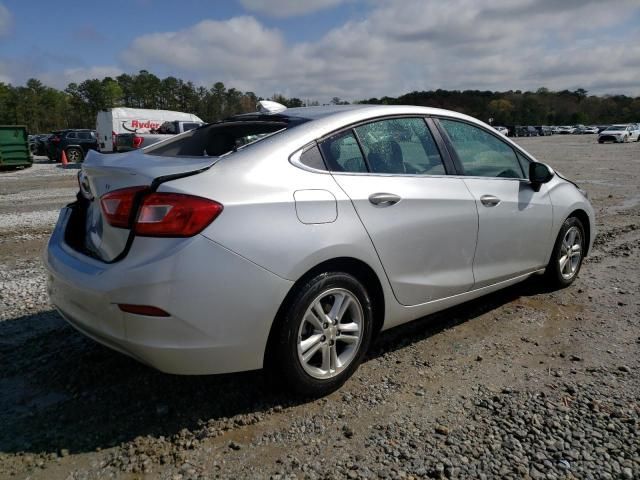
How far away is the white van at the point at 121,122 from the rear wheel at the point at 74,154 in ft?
3.29

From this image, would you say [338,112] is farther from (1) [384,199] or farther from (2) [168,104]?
(2) [168,104]

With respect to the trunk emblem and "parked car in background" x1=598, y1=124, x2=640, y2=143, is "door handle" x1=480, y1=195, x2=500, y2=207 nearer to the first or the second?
the trunk emblem

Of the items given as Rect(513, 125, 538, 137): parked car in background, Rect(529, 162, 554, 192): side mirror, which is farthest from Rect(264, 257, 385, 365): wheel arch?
Rect(513, 125, 538, 137): parked car in background

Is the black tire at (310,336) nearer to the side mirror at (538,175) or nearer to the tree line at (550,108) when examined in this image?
the side mirror at (538,175)

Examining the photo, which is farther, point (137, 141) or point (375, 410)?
point (137, 141)

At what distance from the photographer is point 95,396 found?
9.00 feet

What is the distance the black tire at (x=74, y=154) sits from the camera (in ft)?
80.2

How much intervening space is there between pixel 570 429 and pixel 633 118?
146 metres

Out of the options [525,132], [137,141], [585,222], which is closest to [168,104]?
[525,132]

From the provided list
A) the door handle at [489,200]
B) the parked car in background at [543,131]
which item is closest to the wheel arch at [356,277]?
the door handle at [489,200]

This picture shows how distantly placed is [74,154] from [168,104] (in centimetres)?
7197

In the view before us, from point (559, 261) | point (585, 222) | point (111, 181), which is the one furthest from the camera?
point (585, 222)

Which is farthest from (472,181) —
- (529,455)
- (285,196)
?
(529,455)

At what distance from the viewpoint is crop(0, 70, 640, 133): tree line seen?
75062 mm
